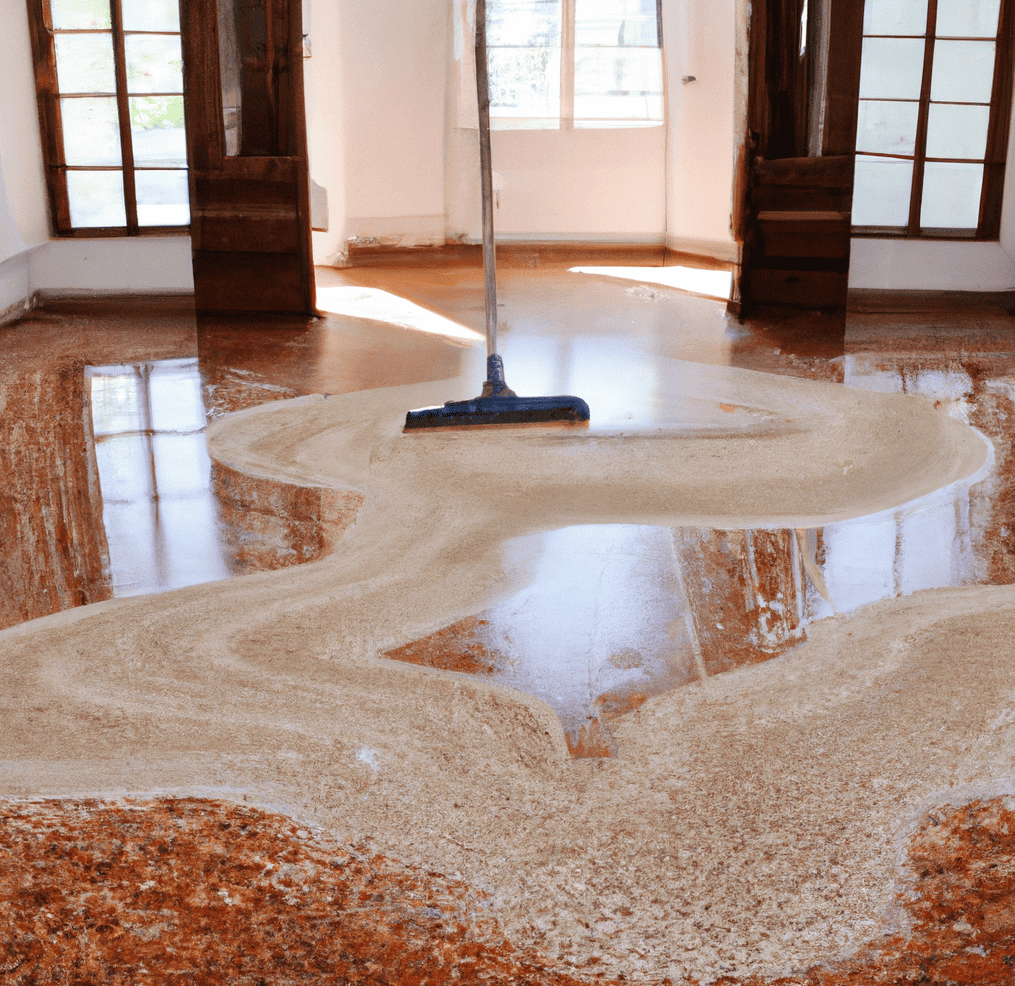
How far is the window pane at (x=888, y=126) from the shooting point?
16.2 feet

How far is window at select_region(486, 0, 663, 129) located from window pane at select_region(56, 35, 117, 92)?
2.47m

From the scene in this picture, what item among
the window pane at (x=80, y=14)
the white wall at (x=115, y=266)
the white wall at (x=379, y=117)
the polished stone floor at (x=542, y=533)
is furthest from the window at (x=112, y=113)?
the white wall at (x=379, y=117)

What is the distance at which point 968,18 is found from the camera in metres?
4.75

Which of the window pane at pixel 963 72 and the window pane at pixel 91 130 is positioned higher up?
the window pane at pixel 963 72

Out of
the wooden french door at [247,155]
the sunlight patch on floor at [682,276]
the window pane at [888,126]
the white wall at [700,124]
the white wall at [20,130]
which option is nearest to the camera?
the wooden french door at [247,155]

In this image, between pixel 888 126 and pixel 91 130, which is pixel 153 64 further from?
pixel 888 126

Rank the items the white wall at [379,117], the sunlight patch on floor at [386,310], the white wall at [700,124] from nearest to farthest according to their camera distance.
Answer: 1. the sunlight patch on floor at [386,310]
2. the white wall at [700,124]
3. the white wall at [379,117]

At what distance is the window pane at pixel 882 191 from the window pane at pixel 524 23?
246 cm

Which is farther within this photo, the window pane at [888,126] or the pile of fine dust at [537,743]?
the window pane at [888,126]

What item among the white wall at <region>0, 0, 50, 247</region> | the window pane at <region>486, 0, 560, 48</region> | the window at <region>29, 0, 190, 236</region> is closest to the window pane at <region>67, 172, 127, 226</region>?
the window at <region>29, 0, 190, 236</region>

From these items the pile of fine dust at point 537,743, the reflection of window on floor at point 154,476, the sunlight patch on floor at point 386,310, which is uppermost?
the sunlight patch on floor at point 386,310

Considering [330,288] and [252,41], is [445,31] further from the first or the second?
[252,41]

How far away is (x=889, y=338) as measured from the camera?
13.4ft

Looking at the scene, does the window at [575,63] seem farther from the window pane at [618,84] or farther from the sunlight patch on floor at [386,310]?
the sunlight patch on floor at [386,310]
